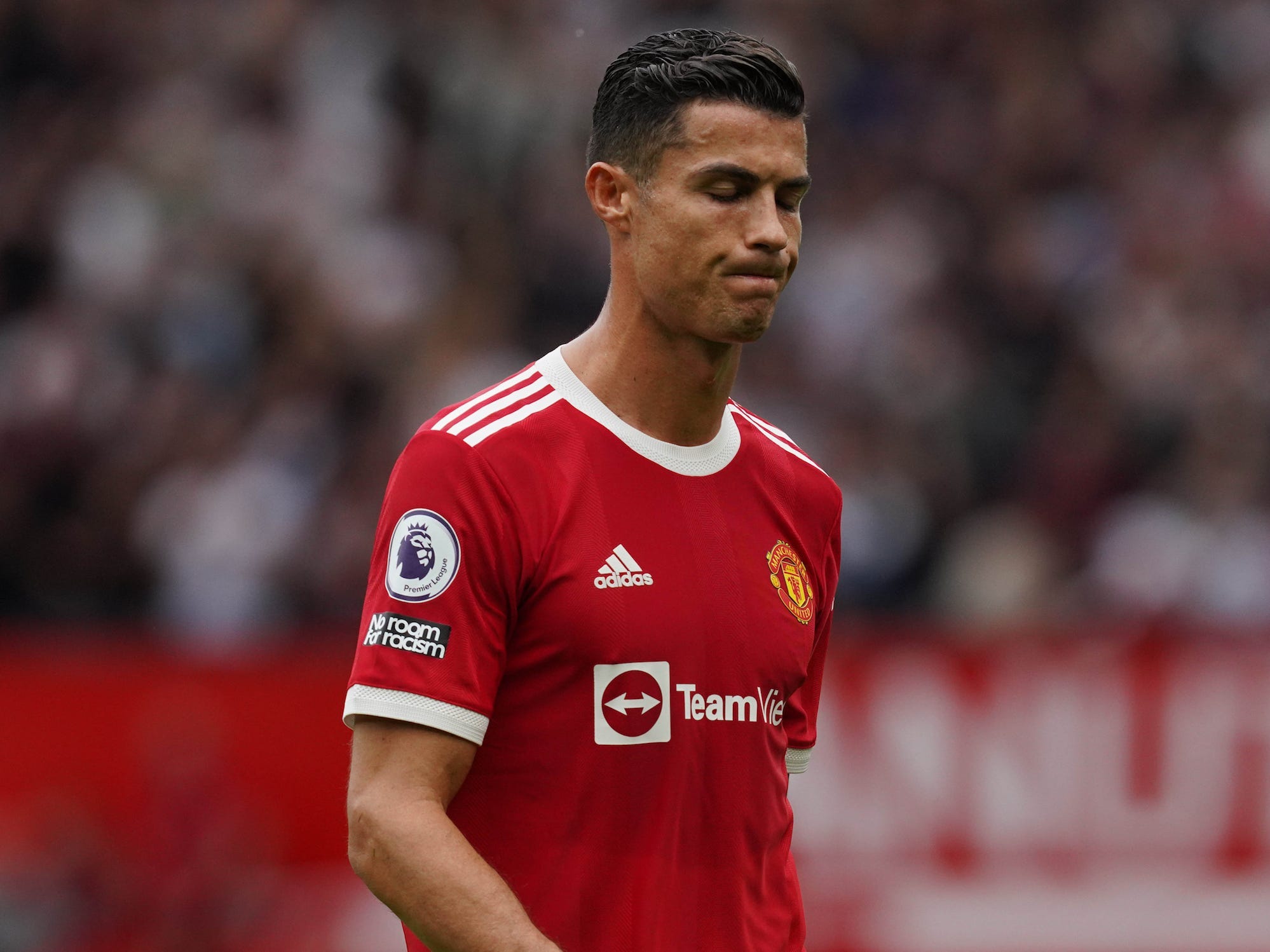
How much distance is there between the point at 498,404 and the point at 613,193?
17.2 inches

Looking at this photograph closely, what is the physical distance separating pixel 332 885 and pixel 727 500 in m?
4.58

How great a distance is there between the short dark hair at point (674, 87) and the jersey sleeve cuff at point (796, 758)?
1201 mm

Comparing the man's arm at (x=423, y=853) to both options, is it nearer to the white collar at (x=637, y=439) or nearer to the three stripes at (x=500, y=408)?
the three stripes at (x=500, y=408)

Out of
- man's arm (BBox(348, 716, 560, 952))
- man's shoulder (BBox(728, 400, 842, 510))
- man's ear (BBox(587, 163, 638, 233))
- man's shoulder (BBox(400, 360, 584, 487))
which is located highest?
man's ear (BBox(587, 163, 638, 233))

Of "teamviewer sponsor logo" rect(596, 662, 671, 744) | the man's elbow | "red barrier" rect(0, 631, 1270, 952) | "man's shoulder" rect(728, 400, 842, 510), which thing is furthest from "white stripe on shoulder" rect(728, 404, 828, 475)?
"red barrier" rect(0, 631, 1270, 952)

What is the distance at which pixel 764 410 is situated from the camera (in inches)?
402

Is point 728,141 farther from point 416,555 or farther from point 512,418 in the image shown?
point 416,555

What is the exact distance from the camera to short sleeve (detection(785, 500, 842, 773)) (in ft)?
12.9

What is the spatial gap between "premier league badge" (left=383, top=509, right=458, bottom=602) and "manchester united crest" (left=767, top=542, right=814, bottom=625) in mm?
701

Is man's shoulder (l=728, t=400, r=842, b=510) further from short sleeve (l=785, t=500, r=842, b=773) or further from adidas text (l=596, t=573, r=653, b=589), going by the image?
adidas text (l=596, t=573, r=653, b=589)

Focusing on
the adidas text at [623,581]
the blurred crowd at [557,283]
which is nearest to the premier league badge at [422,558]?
the adidas text at [623,581]

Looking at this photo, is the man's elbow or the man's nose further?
the man's nose

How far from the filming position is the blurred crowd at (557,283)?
9.41 m

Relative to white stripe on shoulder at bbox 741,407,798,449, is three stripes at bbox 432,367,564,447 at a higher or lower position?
lower
